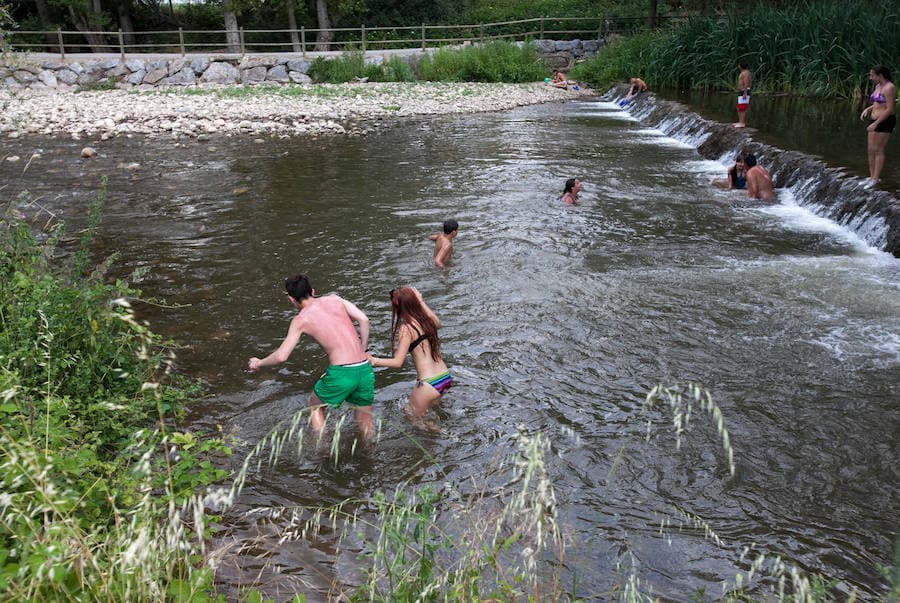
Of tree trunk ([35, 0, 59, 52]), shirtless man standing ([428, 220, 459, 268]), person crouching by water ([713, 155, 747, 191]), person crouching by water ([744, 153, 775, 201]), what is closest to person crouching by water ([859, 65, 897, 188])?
person crouching by water ([744, 153, 775, 201])

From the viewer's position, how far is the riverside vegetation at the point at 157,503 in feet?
9.48

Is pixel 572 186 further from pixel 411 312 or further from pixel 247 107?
pixel 247 107

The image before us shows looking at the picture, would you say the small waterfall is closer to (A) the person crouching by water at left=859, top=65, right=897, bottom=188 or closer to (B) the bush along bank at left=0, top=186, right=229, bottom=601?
(A) the person crouching by water at left=859, top=65, right=897, bottom=188

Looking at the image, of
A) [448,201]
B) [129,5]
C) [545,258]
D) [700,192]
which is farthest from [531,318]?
[129,5]

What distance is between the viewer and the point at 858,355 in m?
6.91

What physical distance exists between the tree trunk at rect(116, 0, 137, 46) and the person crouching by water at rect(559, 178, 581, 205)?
2766cm

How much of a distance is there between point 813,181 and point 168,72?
24.8 m

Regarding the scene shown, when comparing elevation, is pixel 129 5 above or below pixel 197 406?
above

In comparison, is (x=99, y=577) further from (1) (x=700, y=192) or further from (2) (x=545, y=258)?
(1) (x=700, y=192)

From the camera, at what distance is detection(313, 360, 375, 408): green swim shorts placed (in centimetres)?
558

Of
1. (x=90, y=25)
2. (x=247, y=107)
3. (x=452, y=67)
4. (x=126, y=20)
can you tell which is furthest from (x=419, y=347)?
(x=126, y=20)

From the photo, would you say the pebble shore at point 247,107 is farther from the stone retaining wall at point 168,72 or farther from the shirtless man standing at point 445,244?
the shirtless man standing at point 445,244

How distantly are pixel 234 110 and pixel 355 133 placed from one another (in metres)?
4.81

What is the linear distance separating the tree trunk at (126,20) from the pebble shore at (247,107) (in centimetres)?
796
